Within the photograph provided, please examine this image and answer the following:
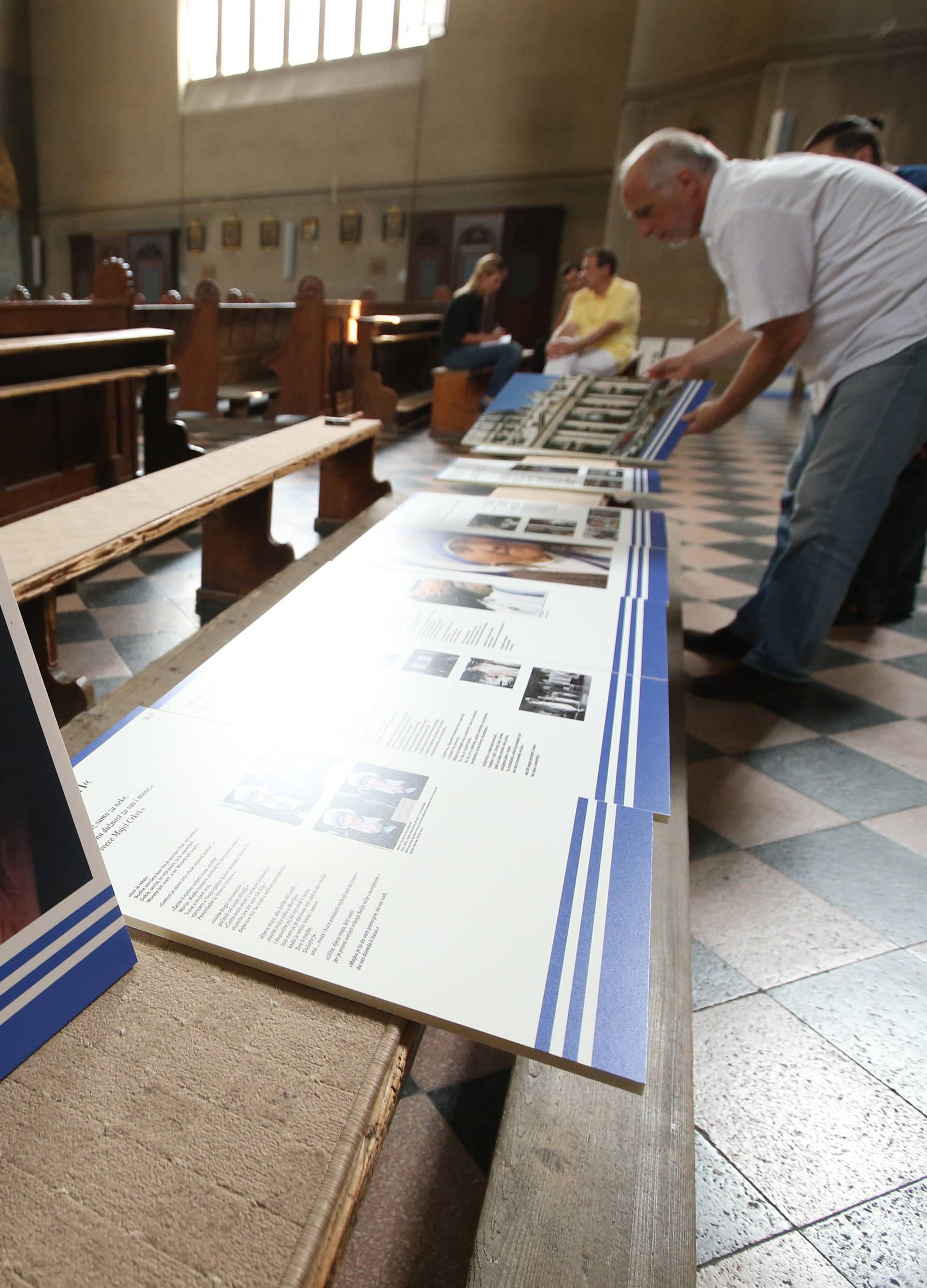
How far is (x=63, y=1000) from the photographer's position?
505 mm

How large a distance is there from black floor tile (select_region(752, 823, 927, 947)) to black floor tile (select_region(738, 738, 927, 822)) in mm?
110

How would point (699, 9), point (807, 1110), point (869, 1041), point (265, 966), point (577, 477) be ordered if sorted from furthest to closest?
point (699, 9)
point (577, 477)
point (869, 1041)
point (807, 1110)
point (265, 966)

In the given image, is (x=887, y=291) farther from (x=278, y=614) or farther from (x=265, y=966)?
(x=265, y=966)

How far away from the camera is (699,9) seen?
9.42m

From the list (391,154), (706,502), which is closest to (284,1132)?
(706,502)

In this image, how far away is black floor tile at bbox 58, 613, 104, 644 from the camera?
258cm

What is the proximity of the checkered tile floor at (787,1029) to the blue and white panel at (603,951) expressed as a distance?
571mm

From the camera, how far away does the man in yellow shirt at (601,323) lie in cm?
509

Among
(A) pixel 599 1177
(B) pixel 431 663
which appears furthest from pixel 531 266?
(A) pixel 599 1177

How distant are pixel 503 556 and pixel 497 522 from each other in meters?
0.27

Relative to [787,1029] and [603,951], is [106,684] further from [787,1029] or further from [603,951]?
[603,951]

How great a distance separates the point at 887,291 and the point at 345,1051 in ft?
6.84

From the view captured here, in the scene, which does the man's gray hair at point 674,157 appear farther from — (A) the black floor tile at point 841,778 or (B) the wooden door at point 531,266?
(B) the wooden door at point 531,266

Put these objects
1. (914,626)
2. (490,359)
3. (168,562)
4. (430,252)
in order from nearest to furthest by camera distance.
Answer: (914,626)
(168,562)
(490,359)
(430,252)
